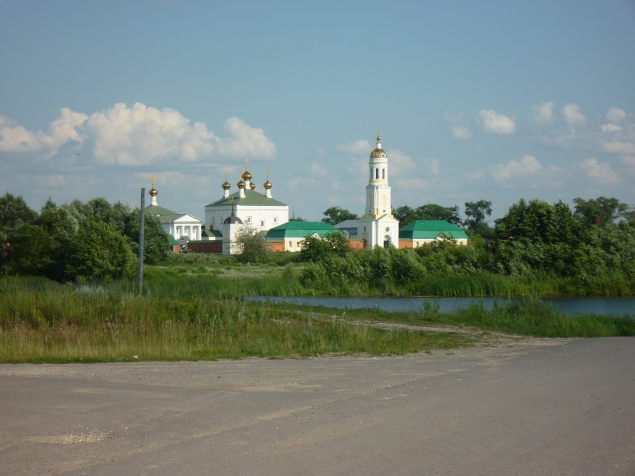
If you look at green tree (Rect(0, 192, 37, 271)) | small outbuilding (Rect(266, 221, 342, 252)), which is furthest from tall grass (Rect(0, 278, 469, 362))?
small outbuilding (Rect(266, 221, 342, 252))

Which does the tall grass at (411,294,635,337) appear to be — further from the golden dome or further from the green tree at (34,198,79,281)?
the golden dome

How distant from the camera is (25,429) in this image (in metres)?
8.30

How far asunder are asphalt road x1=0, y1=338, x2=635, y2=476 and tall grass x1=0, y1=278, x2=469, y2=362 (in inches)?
73.5

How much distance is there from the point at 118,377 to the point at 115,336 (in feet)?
15.1

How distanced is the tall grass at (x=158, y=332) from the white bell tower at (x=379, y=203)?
9145 cm

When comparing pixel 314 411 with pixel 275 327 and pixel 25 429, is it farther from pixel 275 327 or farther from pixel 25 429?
pixel 275 327

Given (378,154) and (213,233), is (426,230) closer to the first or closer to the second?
(378,154)

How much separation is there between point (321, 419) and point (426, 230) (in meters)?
105

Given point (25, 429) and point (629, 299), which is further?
point (629, 299)

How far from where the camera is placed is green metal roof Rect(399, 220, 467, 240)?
4363 inches

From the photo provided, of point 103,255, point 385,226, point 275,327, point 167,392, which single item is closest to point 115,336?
point 275,327

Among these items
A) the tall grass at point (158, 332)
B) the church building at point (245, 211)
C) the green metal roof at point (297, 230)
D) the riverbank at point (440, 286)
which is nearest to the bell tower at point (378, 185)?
the green metal roof at point (297, 230)

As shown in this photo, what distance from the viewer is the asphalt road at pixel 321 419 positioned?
285 inches

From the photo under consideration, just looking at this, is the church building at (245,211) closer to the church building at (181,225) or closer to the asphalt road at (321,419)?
the church building at (181,225)
